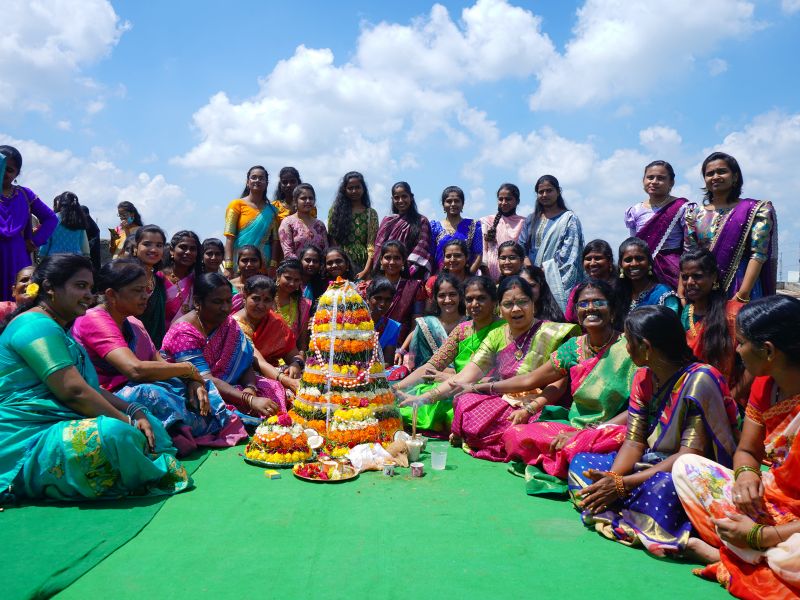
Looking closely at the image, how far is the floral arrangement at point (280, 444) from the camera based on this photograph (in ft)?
16.6

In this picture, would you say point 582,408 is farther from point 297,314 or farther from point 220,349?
point 297,314

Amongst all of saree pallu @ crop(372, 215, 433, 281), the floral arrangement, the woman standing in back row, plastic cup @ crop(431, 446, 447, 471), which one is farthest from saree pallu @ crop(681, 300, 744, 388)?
the woman standing in back row

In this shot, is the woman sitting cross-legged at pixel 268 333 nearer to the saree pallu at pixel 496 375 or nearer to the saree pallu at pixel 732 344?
the saree pallu at pixel 496 375

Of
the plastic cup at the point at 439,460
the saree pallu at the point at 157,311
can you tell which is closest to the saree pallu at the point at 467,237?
the saree pallu at the point at 157,311

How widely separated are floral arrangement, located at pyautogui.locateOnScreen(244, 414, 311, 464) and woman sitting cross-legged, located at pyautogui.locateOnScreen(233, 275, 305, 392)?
1.35 metres

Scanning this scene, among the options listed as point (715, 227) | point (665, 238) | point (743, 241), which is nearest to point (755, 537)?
point (743, 241)

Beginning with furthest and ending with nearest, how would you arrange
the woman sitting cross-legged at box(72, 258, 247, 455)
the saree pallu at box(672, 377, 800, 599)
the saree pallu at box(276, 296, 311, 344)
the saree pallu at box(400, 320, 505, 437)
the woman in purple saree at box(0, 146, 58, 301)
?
the saree pallu at box(276, 296, 311, 344) < the woman in purple saree at box(0, 146, 58, 301) < the saree pallu at box(400, 320, 505, 437) < the woman sitting cross-legged at box(72, 258, 247, 455) < the saree pallu at box(672, 377, 800, 599)

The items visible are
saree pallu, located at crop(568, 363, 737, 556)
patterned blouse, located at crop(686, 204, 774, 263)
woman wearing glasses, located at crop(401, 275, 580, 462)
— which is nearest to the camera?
saree pallu, located at crop(568, 363, 737, 556)

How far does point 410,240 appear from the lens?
8531 mm

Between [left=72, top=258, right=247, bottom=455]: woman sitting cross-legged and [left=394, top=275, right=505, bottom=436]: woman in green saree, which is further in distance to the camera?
[left=394, top=275, right=505, bottom=436]: woman in green saree

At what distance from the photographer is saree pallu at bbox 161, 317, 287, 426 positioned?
596 cm

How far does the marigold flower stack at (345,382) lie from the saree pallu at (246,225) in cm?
317

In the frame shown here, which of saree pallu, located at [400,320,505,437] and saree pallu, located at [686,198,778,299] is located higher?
saree pallu, located at [686,198,778,299]

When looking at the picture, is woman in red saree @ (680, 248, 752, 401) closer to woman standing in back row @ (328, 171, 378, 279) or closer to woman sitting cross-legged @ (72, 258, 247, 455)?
woman sitting cross-legged @ (72, 258, 247, 455)
